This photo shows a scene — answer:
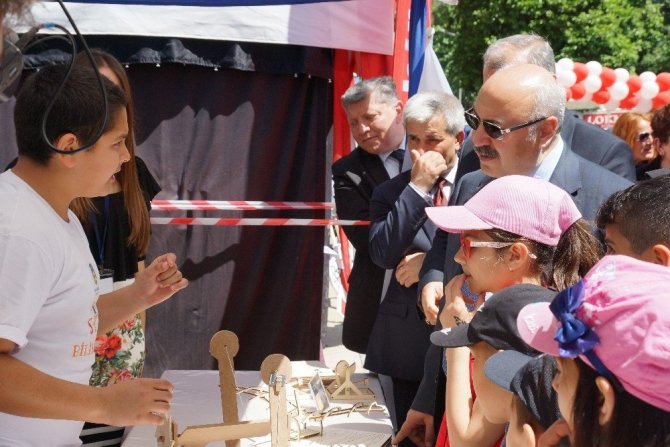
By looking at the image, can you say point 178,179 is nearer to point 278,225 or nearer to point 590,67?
Result: point 278,225

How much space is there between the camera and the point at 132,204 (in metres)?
3.04

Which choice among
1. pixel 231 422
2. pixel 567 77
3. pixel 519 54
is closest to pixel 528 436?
pixel 231 422

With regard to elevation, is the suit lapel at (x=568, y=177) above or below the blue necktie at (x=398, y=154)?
above

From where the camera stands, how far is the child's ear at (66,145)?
5.86 feet

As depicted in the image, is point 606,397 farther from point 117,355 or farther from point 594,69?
point 594,69

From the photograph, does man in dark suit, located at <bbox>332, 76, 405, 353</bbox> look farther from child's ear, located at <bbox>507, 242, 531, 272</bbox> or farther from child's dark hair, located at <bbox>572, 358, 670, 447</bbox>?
child's dark hair, located at <bbox>572, 358, 670, 447</bbox>

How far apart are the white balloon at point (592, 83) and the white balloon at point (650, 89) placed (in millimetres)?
850

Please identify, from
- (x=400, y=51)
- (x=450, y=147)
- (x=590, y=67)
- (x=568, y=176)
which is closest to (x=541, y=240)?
(x=568, y=176)

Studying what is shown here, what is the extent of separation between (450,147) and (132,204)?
135 cm

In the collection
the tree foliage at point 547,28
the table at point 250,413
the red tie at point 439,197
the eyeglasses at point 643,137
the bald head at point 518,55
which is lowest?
the table at point 250,413

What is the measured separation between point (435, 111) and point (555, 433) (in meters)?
2.32

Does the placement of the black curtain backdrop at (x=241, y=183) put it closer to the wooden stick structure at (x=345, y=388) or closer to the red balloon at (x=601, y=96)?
the wooden stick structure at (x=345, y=388)

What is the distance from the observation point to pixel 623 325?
1.09m

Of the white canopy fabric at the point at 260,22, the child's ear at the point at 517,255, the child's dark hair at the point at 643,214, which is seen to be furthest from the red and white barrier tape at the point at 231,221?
the child's dark hair at the point at 643,214
